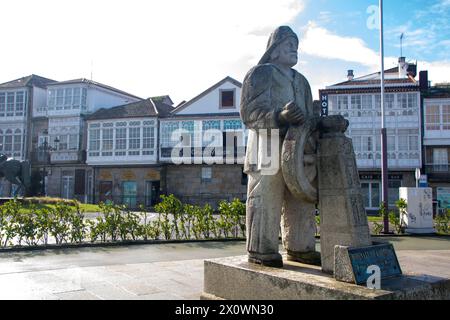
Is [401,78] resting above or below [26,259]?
above

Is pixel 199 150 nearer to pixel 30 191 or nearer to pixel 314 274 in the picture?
pixel 30 191

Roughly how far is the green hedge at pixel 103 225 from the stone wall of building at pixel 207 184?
18836mm

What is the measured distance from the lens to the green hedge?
10219 millimetres

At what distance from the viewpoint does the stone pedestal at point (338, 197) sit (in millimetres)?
4039

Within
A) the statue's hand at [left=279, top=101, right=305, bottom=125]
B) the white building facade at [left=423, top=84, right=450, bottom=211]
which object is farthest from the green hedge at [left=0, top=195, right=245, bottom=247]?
the white building facade at [left=423, top=84, right=450, bottom=211]

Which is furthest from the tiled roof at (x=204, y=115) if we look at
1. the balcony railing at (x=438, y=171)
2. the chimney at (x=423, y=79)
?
the balcony railing at (x=438, y=171)

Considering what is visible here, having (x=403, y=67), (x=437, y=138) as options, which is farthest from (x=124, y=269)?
(x=403, y=67)

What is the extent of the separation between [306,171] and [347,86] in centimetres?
2957

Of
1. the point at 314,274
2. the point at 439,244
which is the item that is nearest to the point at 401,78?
the point at 439,244

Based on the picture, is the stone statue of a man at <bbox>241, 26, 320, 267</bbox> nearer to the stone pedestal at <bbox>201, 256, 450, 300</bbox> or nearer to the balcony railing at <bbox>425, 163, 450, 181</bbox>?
the stone pedestal at <bbox>201, 256, 450, 300</bbox>

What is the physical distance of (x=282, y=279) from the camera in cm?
382

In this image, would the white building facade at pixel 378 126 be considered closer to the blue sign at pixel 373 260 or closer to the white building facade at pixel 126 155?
the white building facade at pixel 126 155

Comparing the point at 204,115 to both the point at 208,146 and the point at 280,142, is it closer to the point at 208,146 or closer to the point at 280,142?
the point at 208,146

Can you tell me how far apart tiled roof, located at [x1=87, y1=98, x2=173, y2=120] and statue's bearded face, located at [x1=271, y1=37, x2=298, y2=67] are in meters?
29.7
